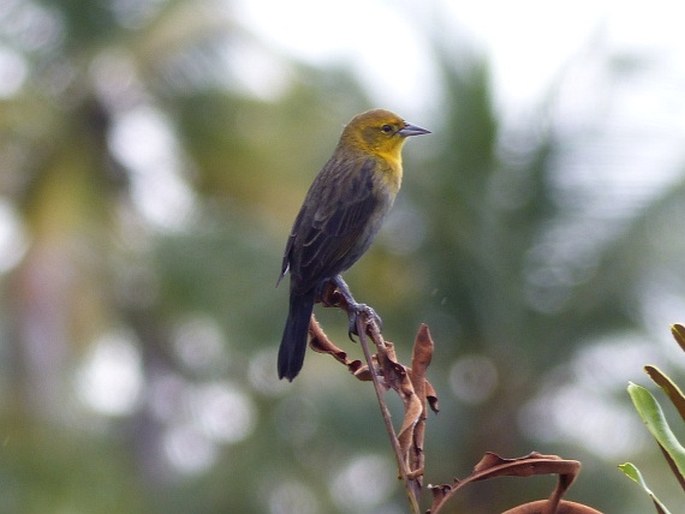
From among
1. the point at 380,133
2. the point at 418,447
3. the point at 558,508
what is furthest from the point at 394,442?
the point at 380,133

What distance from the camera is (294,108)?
15.0 meters

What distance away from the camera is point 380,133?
509 centimetres

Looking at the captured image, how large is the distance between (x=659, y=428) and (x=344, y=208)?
2.91 meters

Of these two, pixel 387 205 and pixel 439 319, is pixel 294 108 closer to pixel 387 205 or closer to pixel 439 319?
pixel 439 319

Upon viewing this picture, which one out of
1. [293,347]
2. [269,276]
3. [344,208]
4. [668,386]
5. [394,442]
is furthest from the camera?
[269,276]

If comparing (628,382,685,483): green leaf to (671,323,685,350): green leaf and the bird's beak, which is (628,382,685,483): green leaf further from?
the bird's beak

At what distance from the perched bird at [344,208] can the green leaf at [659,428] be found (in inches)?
76.1

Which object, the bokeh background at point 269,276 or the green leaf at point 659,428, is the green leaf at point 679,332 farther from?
the bokeh background at point 269,276

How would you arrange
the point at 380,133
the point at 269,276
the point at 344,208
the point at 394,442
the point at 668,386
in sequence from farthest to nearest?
the point at 269,276
the point at 380,133
the point at 344,208
the point at 668,386
the point at 394,442

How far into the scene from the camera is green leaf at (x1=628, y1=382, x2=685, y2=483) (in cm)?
169

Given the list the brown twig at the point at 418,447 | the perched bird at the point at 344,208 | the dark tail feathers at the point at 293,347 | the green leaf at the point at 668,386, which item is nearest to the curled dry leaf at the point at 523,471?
the brown twig at the point at 418,447

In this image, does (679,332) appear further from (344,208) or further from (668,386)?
(344,208)

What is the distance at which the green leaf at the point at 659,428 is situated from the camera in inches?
66.6

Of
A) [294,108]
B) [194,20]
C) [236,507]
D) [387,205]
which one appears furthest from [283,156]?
[387,205]
